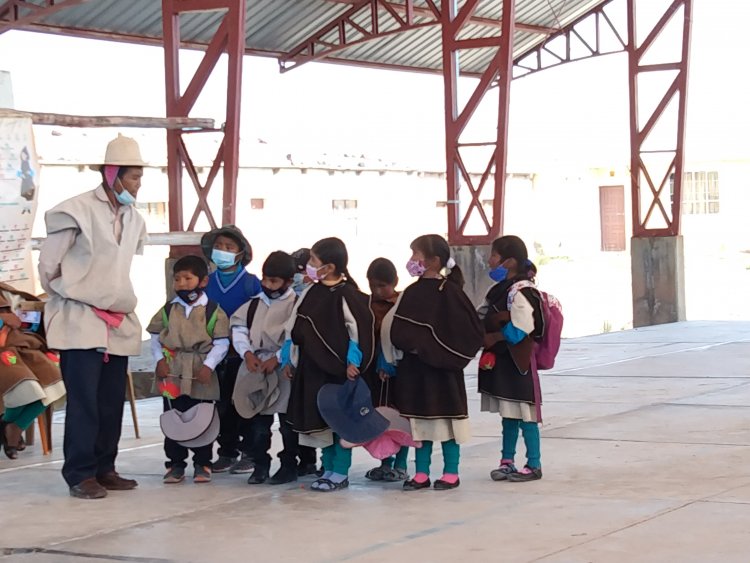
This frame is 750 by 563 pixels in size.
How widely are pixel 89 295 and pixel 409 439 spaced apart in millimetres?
1829

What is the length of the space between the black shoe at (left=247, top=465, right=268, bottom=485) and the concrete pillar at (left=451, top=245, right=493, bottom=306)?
1073 cm

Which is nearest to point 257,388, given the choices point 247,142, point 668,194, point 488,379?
point 488,379

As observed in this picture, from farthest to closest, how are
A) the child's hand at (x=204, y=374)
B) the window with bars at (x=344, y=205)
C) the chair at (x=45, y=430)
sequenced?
the window with bars at (x=344, y=205)
the chair at (x=45, y=430)
the child's hand at (x=204, y=374)

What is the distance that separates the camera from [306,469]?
7352 mm

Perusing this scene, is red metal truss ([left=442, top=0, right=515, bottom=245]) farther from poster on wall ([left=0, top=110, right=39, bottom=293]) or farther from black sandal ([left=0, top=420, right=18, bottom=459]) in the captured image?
black sandal ([left=0, top=420, right=18, bottom=459])

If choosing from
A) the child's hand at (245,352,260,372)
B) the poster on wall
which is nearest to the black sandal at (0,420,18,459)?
the poster on wall

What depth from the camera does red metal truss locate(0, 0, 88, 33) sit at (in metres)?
18.5

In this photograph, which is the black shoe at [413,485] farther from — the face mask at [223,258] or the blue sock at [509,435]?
the face mask at [223,258]

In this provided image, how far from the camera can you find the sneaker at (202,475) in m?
7.18

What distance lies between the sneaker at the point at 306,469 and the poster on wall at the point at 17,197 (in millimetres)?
3127

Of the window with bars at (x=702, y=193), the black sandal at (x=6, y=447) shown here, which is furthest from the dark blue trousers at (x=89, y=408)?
the window with bars at (x=702, y=193)

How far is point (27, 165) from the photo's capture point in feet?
31.4

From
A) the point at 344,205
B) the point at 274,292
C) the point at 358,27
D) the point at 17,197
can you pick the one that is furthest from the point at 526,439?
the point at 344,205

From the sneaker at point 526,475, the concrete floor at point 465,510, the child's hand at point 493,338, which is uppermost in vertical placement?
the child's hand at point 493,338
